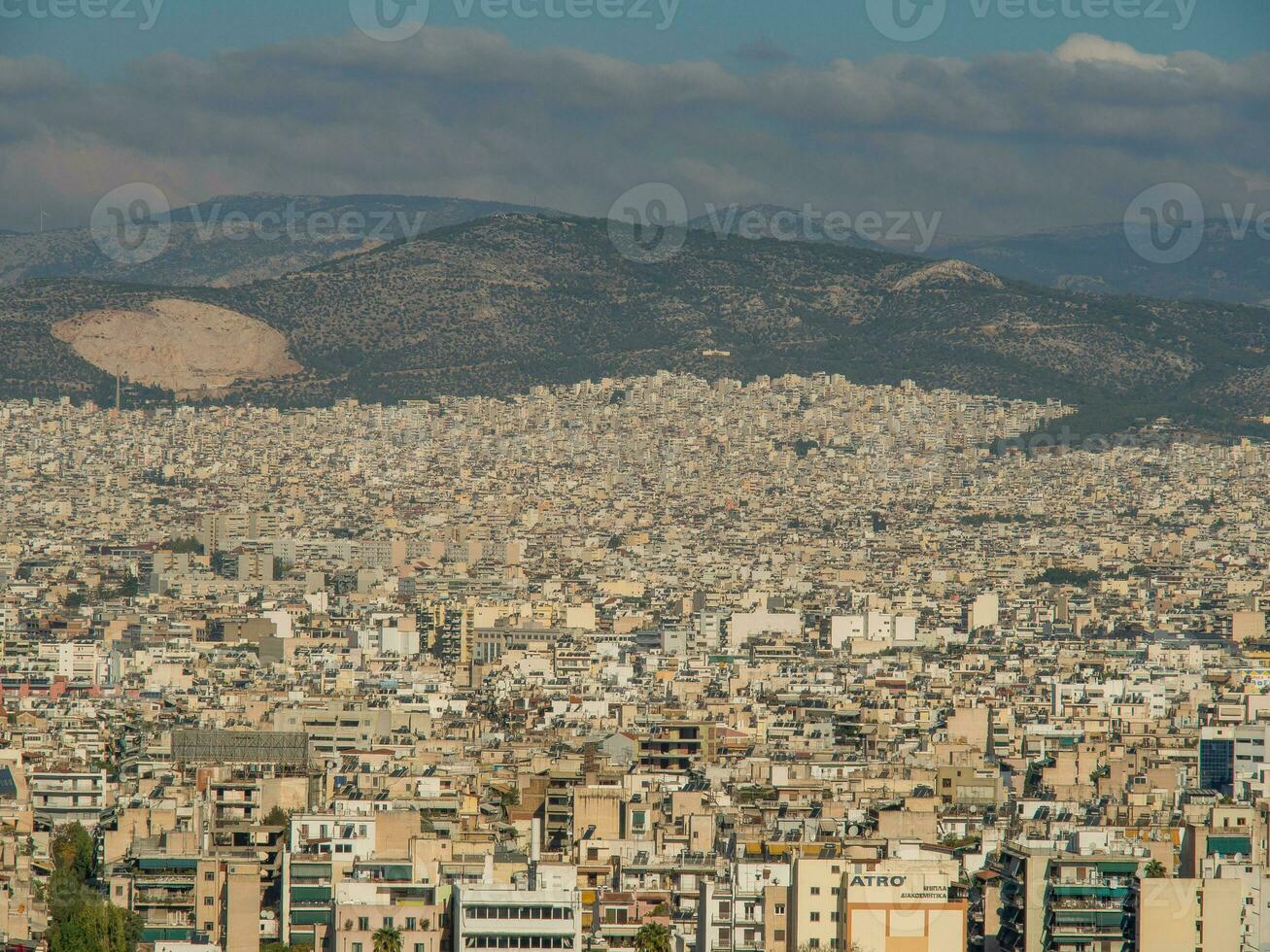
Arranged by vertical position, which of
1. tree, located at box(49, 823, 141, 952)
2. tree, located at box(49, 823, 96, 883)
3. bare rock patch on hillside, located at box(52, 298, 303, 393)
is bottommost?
tree, located at box(49, 823, 141, 952)

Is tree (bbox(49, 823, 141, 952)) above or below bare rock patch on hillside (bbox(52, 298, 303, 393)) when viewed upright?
below

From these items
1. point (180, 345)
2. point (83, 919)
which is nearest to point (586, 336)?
point (180, 345)

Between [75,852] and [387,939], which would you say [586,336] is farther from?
[387,939]

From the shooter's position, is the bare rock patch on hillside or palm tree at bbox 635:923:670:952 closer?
palm tree at bbox 635:923:670:952

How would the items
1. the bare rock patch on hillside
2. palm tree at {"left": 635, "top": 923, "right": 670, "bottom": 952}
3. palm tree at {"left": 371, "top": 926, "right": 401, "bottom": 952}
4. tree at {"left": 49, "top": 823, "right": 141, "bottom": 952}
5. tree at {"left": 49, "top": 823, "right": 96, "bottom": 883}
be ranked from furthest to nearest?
the bare rock patch on hillside, tree at {"left": 49, "top": 823, "right": 96, "bottom": 883}, tree at {"left": 49, "top": 823, "right": 141, "bottom": 952}, palm tree at {"left": 635, "top": 923, "right": 670, "bottom": 952}, palm tree at {"left": 371, "top": 926, "right": 401, "bottom": 952}

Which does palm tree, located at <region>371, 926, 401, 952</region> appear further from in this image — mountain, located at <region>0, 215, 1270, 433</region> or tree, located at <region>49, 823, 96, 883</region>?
mountain, located at <region>0, 215, 1270, 433</region>

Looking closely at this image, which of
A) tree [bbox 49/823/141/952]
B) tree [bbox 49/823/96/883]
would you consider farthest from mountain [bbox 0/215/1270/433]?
tree [bbox 49/823/141/952]
